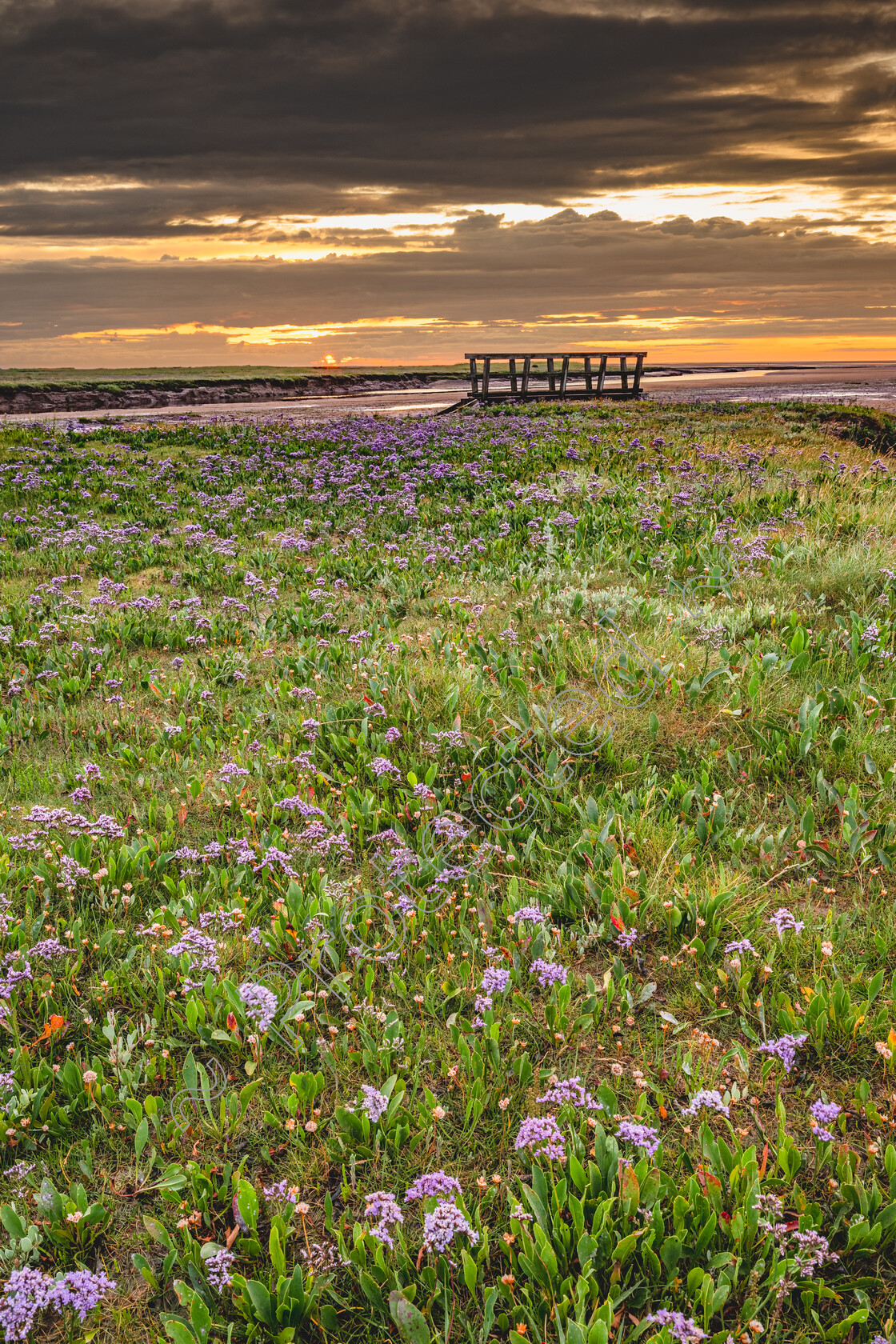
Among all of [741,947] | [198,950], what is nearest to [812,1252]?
[741,947]

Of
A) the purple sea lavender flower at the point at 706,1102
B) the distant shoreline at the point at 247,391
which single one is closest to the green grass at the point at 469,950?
the purple sea lavender flower at the point at 706,1102

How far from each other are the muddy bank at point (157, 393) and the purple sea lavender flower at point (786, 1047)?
48911 millimetres

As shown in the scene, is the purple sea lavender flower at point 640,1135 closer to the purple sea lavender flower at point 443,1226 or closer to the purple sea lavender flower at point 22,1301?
the purple sea lavender flower at point 443,1226

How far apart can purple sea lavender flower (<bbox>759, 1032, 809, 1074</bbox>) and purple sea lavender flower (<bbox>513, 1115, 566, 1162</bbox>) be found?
0.91 meters

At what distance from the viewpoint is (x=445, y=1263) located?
2469 millimetres

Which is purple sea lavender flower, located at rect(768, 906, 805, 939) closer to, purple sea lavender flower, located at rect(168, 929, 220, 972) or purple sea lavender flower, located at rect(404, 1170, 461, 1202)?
purple sea lavender flower, located at rect(404, 1170, 461, 1202)

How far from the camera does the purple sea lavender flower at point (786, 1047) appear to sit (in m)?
2.97

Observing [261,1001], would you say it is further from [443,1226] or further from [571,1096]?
[571,1096]

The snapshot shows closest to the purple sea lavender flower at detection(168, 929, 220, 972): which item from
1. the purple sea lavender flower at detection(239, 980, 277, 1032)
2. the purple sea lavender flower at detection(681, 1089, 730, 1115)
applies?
the purple sea lavender flower at detection(239, 980, 277, 1032)

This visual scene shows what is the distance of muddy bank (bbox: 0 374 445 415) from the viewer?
50.1m

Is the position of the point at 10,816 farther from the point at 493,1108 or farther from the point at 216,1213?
the point at 493,1108

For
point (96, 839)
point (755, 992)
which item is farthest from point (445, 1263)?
point (96, 839)

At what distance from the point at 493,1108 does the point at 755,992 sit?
1358 millimetres

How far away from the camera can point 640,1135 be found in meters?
2.63
